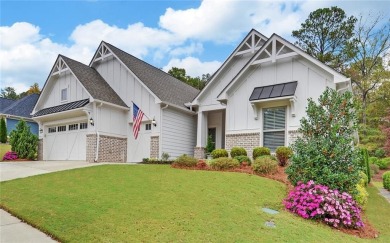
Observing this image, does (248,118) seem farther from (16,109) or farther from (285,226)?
(16,109)

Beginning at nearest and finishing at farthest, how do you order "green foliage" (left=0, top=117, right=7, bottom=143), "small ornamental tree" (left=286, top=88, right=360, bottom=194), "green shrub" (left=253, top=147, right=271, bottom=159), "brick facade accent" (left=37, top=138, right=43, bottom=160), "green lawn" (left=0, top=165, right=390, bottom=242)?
"green lawn" (left=0, top=165, right=390, bottom=242), "small ornamental tree" (left=286, top=88, right=360, bottom=194), "green shrub" (left=253, top=147, right=271, bottom=159), "brick facade accent" (left=37, top=138, right=43, bottom=160), "green foliage" (left=0, top=117, right=7, bottom=143)

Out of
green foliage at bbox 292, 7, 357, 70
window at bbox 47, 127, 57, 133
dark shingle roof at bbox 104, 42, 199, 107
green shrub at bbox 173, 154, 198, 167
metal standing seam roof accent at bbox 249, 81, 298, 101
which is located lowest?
green shrub at bbox 173, 154, 198, 167

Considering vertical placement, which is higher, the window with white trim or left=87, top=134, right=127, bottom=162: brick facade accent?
the window with white trim

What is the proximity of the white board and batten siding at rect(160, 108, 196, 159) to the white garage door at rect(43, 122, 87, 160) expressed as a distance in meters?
5.15

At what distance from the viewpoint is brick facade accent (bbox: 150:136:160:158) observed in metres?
18.1

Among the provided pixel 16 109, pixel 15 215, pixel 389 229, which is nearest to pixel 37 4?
pixel 15 215

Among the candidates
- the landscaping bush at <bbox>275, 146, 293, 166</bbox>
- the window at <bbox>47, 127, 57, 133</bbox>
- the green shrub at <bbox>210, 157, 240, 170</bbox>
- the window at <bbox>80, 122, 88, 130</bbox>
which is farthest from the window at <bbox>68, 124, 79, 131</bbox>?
the landscaping bush at <bbox>275, 146, 293, 166</bbox>

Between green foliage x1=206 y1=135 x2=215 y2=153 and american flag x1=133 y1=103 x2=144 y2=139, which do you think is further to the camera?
green foliage x1=206 y1=135 x2=215 y2=153

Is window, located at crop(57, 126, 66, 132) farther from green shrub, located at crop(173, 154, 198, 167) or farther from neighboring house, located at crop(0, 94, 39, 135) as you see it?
neighboring house, located at crop(0, 94, 39, 135)

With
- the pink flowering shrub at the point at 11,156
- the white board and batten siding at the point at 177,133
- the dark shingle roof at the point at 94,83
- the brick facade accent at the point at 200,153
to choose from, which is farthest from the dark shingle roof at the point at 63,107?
the brick facade accent at the point at 200,153

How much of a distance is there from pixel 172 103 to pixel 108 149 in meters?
4.92

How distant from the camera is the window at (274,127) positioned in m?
15.2

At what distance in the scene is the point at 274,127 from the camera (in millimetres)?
15445

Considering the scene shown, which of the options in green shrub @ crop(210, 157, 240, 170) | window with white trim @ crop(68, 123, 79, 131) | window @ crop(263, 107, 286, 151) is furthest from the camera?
window with white trim @ crop(68, 123, 79, 131)
